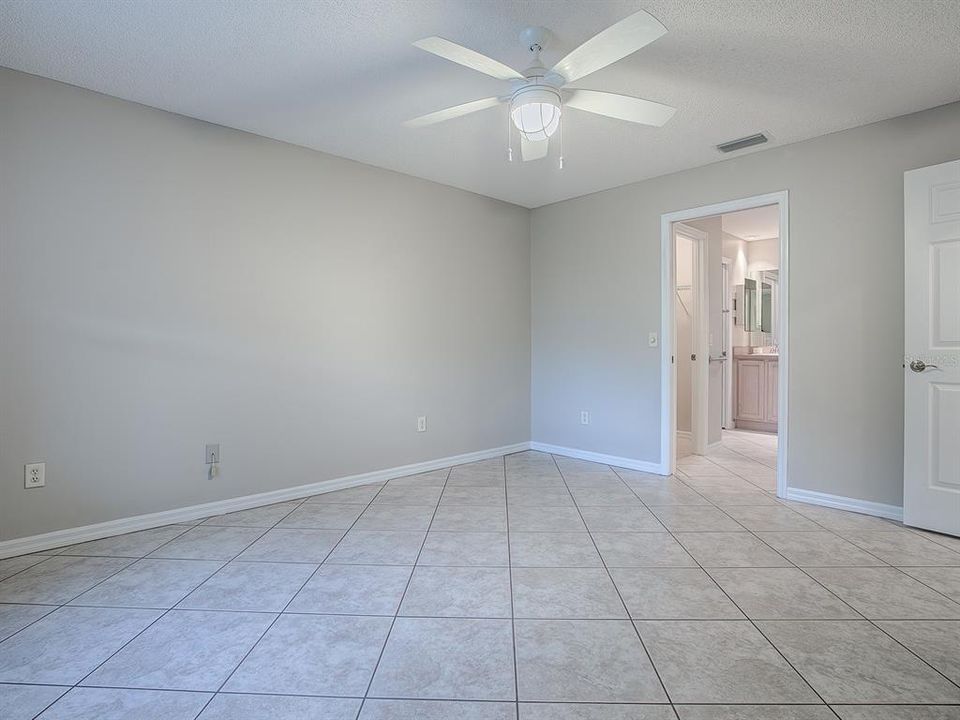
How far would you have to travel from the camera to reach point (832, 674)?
149cm

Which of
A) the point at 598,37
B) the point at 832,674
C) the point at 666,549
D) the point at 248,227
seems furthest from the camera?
the point at 248,227

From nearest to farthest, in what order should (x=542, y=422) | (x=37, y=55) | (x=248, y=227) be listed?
(x=37, y=55)
(x=248, y=227)
(x=542, y=422)

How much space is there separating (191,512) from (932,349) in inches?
168

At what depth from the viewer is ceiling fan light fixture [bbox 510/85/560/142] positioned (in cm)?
206

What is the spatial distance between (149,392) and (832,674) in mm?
3284

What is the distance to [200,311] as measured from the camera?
293cm

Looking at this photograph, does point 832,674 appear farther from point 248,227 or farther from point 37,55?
point 37,55

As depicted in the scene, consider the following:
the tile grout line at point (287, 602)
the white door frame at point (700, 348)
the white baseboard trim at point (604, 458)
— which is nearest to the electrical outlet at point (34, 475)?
the tile grout line at point (287, 602)

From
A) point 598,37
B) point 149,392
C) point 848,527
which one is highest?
point 598,37

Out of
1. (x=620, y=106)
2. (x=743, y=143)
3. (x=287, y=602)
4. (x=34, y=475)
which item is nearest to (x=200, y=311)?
(x=34, y=475)

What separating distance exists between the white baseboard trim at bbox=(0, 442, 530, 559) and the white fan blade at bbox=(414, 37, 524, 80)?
8.95ft

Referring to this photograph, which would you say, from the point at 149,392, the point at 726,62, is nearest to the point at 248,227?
the point at 149,392

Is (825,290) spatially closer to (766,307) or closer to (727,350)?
(727,350)

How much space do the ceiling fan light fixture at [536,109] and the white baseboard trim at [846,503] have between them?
2844 millimetres
